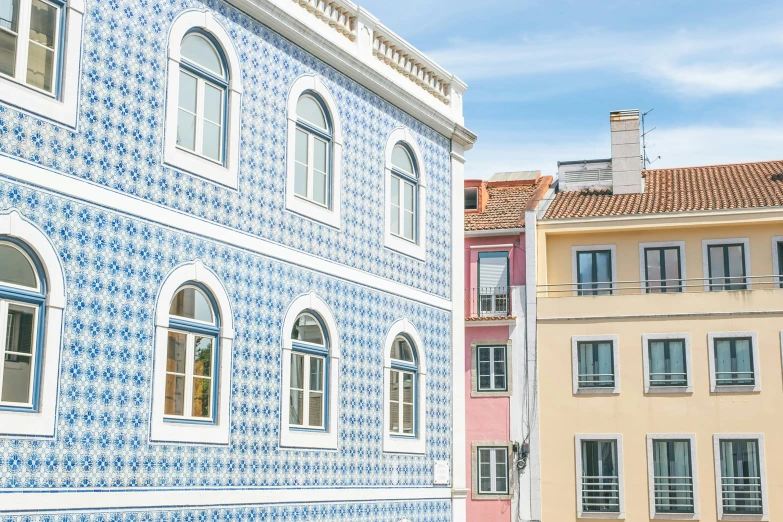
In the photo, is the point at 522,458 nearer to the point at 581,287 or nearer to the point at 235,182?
the point at 581,287

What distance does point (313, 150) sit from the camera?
52.0 ft

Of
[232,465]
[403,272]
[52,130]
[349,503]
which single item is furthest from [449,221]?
[52,130]

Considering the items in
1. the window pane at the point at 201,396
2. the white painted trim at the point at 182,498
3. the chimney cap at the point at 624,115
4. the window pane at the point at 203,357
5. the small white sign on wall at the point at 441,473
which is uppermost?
the chimney cap at the point at 624,115

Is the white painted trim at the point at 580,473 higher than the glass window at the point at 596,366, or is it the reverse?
the glass window at the point at 596,366

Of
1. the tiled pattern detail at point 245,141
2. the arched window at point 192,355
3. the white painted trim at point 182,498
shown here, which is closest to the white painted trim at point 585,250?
the tiled pattern detail at point 245,141

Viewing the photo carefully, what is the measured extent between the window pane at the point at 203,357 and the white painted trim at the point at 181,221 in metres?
1.24

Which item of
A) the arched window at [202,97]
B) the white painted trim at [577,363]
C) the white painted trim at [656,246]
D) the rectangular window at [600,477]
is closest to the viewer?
the arched window at [202,97]

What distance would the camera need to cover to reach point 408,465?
1747cm

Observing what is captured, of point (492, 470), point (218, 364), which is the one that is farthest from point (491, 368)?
point (218, 364)

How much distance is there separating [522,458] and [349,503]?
52.1 ft

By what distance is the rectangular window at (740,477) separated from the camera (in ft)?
95.6

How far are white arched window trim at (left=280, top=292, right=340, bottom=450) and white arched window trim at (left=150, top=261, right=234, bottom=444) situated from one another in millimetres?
1209

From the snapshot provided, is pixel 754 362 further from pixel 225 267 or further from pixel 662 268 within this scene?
pixel 225 267

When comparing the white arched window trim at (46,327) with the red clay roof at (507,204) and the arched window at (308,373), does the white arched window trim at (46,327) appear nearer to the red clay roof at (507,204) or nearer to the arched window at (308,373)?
the arched window at (308,373)
